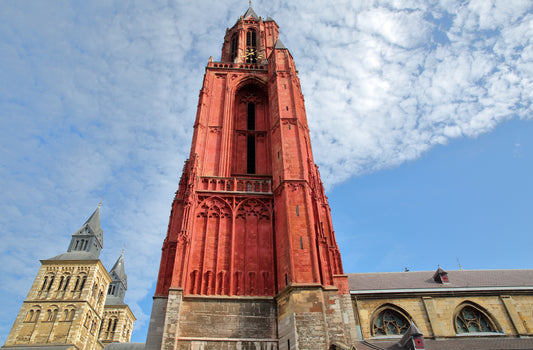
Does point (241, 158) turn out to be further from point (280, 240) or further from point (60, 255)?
point (60, 255)

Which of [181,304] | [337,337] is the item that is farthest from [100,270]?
[337,337]

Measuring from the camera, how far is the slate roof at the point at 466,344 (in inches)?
575

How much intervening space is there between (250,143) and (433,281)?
12.7 meters

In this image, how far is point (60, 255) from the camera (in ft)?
144

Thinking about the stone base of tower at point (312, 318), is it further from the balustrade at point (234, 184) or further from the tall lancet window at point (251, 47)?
the tall lancet window at point (251, 47)

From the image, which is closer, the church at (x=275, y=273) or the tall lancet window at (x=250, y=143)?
the church at (x=275, y=273)

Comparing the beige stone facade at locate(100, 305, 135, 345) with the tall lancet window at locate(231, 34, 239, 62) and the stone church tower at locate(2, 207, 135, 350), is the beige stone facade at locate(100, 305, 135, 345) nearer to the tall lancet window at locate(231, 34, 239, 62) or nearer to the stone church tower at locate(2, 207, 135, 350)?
the stone church tower at locate(2, 207, 135, 350)

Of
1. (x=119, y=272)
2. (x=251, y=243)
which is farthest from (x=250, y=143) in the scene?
(x=119, y=272)

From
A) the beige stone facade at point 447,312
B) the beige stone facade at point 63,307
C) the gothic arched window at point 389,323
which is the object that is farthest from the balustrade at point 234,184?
the beige stone facade at point 63,307

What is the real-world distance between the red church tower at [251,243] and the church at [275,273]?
0.16 ft

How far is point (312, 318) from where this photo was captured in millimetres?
12336

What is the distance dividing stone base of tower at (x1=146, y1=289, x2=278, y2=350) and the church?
1.4 inches

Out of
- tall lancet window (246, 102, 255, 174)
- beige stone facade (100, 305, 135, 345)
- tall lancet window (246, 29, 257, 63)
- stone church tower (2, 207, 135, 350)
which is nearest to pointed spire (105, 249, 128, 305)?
beige stone facade (100, 305, 135, 345)

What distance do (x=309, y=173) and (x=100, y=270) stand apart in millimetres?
36500
